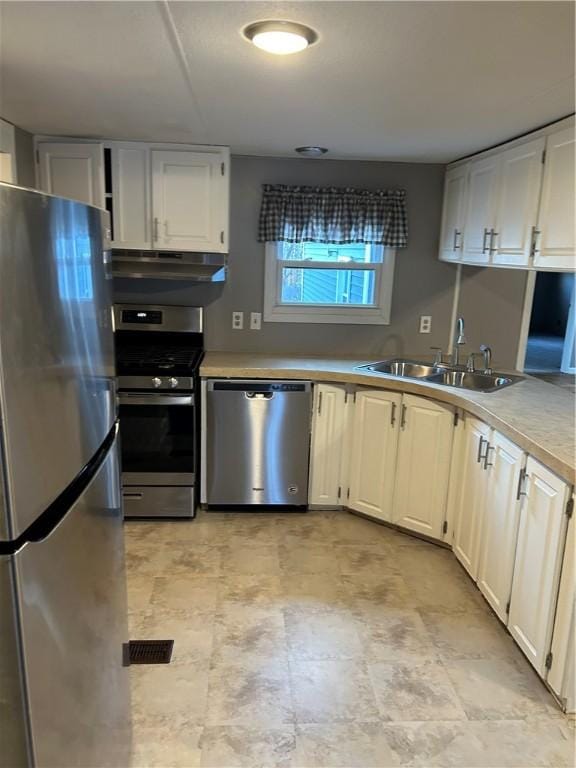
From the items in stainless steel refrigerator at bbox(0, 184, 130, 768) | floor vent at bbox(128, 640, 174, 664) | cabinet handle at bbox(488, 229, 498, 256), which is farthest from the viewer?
cabinet handle at bbox(488, 229, 498, 256)

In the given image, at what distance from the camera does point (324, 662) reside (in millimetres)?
2354

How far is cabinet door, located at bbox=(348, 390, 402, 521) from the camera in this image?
11.0 ft

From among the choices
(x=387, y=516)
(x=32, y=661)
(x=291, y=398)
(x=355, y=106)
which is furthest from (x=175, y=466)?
(x=32, y=661)

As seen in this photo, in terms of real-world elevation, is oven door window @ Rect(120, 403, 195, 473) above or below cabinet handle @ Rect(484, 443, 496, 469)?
below

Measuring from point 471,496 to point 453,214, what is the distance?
1764mm

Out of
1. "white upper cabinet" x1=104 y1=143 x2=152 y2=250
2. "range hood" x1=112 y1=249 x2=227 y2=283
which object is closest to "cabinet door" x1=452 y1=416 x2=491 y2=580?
"range hood" x1=112 y1=249 x2=227 y2=283

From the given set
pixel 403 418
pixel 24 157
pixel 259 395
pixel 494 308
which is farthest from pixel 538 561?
pixel 24 157

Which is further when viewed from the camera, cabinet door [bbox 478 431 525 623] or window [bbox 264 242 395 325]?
window [bbox 264 242 395 325]

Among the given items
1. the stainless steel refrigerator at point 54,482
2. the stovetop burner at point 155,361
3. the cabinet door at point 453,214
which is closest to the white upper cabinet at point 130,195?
the stovetop burner at point 155,361

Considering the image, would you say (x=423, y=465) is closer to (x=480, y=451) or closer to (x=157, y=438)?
(x=480, y=451)

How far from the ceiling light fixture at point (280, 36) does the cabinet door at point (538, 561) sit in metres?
1.65

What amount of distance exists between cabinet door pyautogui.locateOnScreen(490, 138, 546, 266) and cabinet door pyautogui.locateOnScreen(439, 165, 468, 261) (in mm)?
475

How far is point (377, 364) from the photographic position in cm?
372

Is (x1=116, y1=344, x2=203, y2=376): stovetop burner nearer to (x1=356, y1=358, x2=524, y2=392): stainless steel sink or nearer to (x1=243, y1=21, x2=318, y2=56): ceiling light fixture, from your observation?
(x1=356, y1=358, x2=524, y2=392): stainless steel sink
